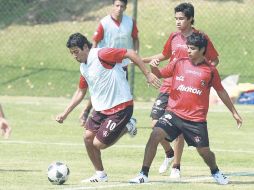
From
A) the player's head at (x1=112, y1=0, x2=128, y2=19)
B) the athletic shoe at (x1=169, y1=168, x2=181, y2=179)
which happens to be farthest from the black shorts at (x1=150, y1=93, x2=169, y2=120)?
the player's head at (x1=112, y1=0, x2=128, y2=19)

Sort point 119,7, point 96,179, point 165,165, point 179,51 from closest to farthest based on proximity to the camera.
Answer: point 96,179 → point 179,51 → point 165,165 → point 119,7

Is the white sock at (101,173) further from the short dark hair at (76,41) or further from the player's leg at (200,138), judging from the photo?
the short dark hair at (76,41)

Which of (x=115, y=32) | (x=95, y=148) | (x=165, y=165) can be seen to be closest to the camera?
(x=95, y=148)

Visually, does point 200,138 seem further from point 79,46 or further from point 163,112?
point 163,112

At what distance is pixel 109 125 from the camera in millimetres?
12062

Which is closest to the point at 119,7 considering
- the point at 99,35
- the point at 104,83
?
the point at 99,35

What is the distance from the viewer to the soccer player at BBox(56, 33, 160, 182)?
1206 cm

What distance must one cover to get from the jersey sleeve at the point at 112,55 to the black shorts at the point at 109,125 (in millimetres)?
574

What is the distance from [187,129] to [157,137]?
0.35m

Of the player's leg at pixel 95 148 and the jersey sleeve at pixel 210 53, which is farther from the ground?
the jersey sleeve at pixel 210 53

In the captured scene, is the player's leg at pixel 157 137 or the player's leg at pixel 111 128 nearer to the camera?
the player's leg at pixel 157 137

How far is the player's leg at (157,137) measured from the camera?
38.8ft

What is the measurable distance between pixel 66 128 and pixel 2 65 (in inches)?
287

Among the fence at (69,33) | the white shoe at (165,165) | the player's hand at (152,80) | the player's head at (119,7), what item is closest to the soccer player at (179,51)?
the white shoe at (165,165)
